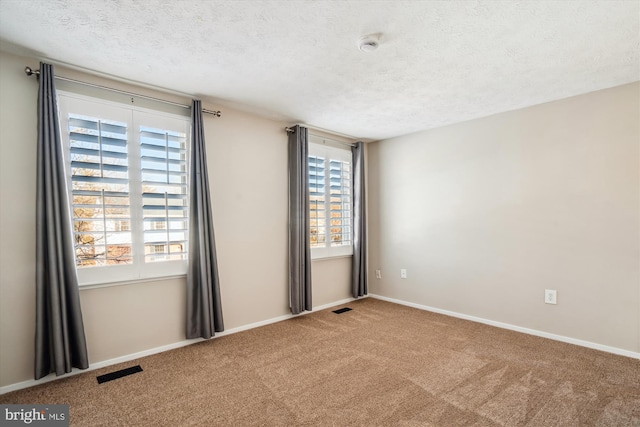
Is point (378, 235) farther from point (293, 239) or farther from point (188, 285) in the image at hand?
point (188, 285)

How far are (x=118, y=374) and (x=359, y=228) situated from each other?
10.7ft

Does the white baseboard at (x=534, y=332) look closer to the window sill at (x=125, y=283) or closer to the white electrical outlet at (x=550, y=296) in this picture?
the white electrical outlet at (x=550, y=296)

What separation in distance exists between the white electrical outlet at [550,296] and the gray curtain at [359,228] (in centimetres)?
225

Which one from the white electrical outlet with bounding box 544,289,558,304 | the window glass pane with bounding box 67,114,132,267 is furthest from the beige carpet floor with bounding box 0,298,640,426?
the window glass pane with bounding box 67,114,132,267

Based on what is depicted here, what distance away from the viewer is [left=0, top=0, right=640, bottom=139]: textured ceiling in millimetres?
1760

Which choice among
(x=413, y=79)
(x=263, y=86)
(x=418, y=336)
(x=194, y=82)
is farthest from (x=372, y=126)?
(x=418, y=336)

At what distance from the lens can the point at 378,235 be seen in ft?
15.8

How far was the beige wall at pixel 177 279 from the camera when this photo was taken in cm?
224

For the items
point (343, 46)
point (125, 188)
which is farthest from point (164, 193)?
point (343, 46)

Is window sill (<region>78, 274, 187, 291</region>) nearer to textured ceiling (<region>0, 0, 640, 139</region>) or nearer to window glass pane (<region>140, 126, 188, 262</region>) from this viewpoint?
window glass pane (<region>140, 126, 188, 262</region>)

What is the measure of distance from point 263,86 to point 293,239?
1807 mm

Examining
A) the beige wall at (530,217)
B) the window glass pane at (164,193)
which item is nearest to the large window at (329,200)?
the beige wall at (530,217)

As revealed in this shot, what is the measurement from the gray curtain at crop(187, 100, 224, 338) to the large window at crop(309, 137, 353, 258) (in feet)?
4.77

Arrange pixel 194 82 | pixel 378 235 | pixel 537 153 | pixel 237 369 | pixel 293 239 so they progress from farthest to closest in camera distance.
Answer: pixel 378 235 → pixel 293 239 → pixel 537 153 → pixel 194 82 → pixel 237 369
